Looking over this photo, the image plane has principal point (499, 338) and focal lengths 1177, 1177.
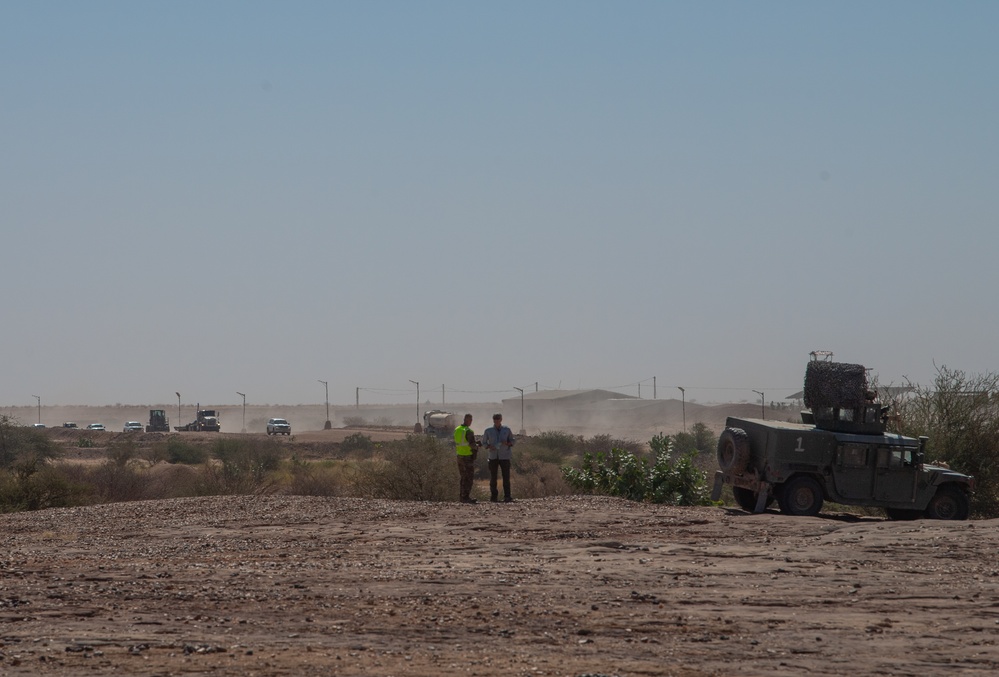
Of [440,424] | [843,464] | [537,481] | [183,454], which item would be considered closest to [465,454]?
[843,464]

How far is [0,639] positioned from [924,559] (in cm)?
1044

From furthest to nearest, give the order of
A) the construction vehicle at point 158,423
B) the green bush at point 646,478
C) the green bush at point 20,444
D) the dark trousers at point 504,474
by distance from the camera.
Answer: the construction vehicle at point 158,423
the green bush at point 20,444
the green bush at point 646,478
the dark trousers at point 504,474

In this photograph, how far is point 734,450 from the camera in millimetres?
21594

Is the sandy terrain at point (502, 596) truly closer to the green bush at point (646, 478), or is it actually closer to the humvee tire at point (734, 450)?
the humvee tire at point (734, 450)

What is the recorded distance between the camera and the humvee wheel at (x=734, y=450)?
21.5 m

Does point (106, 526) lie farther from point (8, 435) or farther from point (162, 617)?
point (8, 435)

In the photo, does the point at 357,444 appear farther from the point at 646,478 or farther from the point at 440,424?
the point at 646,478

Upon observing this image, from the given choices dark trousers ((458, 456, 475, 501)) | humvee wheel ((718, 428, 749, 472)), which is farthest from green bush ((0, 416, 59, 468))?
humvee wheel ((718, 428, 749, 472))

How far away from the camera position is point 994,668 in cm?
893

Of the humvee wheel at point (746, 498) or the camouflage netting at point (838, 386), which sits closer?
the camouflage netting at point (838, 386)

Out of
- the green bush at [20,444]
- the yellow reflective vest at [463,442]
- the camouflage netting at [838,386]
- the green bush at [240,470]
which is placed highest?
the camouflage netting at [838,386]

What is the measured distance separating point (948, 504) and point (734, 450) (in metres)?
3.98

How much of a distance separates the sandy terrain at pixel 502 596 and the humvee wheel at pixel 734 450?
186 cm

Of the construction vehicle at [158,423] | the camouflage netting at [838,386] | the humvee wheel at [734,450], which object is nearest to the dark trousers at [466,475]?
the humvee wheel at [734,450]
